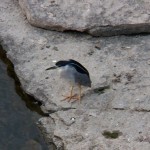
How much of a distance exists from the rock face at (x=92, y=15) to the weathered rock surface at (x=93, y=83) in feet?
0.37

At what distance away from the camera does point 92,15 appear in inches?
262

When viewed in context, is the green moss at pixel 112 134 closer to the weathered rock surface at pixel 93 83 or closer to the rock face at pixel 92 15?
the weathered rock surface at pixel 93 83

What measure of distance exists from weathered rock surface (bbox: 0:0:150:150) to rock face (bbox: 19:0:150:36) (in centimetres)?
11

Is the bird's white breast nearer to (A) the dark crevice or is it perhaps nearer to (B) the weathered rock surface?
(B) the weathered rock surface

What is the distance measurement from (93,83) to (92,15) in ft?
3.63

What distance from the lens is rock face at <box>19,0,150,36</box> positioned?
21.5ft

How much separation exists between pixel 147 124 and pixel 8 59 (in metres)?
1.91

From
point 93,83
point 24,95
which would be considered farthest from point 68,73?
point 24,95

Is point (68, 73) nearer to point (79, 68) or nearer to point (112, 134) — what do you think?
point (79, 68)

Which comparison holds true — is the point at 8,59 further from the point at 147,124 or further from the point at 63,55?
the point at 147,124

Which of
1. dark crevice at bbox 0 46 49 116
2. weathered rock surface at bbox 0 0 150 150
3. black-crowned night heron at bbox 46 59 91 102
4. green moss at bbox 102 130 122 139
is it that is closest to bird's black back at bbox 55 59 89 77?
black-crowned night heron at bbox 46 59 91 102

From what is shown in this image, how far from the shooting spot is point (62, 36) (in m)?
6.61

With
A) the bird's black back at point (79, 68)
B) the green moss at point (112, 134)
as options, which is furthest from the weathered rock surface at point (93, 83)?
the bird's black back at point (79, 68)

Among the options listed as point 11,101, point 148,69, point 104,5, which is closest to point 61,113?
point 11,101
